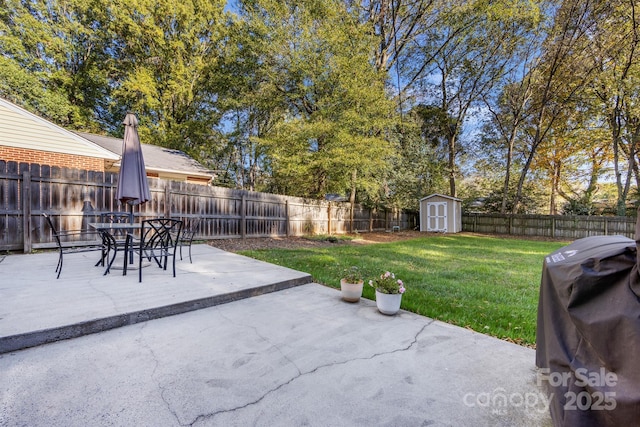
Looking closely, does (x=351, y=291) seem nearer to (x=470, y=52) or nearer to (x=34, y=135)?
(x=34, y=135)

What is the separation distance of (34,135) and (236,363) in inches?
421

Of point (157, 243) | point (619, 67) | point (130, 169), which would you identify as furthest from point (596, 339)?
point (619, 67)

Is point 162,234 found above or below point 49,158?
below

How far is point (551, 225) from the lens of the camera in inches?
560

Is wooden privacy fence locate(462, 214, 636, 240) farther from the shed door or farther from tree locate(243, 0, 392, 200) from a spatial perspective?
tree locate(243, 0, 392, 200)

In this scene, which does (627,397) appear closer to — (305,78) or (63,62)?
(305,78)

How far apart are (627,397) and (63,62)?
2327 centimetres

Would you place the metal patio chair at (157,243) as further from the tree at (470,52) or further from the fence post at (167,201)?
the tree at (470,52)

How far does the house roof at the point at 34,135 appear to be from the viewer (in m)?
7.97

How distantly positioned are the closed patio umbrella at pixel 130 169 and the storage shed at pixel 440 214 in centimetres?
1448

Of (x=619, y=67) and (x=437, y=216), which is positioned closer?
(x=619, y=67)

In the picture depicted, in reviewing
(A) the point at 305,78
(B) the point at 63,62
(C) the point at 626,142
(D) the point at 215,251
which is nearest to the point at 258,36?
(A) the point at 305,78

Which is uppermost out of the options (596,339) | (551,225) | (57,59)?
(57,59)

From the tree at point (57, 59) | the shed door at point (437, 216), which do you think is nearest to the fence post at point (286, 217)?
the shed door at point (437, 216)
